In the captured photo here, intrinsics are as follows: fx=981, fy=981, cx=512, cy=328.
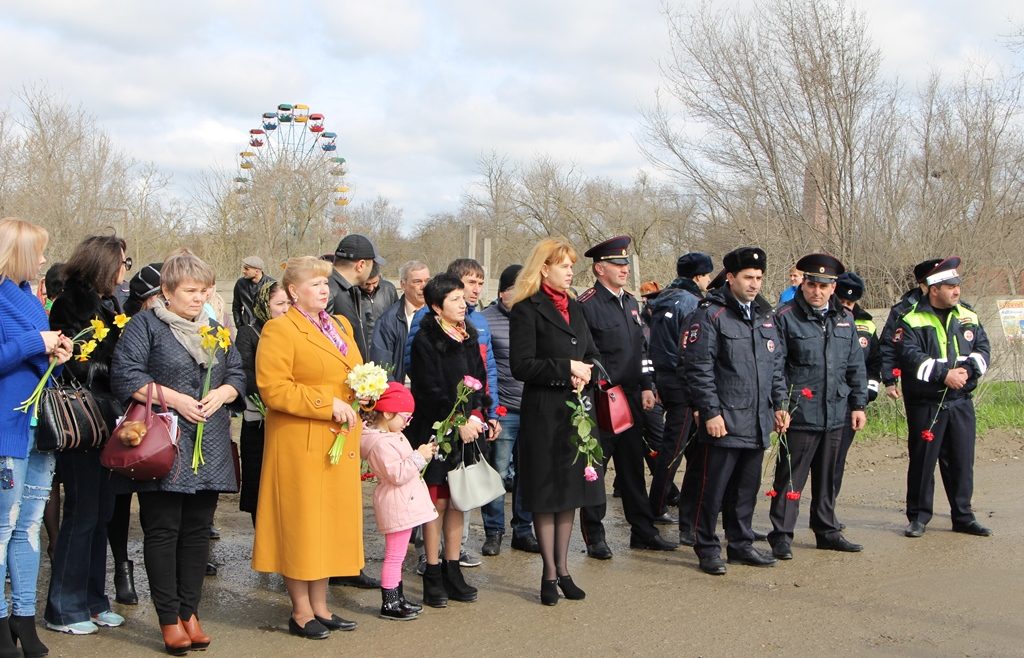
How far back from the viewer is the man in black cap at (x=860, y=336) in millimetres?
7996

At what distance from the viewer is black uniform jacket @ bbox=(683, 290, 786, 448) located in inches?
266

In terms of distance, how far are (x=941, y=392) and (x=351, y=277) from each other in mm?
4708

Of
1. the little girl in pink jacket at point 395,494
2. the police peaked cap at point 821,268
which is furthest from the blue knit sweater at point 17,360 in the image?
the police peaked cap at point 821,268

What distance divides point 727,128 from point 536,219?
21190mm

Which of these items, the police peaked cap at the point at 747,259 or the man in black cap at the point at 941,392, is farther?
the man in black cap at the point at 941,392

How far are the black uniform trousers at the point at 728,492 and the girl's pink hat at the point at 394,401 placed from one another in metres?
2.40

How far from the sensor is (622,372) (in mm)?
7188

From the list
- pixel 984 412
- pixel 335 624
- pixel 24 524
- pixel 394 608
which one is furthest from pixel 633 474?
pixel 984 412

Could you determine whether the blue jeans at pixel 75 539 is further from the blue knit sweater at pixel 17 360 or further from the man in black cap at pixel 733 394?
the man in black cap at pixel 733 394

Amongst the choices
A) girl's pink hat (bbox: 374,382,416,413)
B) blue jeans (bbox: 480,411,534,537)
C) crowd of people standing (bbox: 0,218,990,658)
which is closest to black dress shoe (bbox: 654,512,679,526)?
crowd of people standing (bbox: 0,218,990,658)

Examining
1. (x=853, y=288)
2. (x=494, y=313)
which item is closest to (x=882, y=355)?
(x=853, y=288)

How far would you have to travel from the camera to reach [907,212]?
13305 millimetres

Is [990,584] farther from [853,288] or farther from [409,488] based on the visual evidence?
[409,488]

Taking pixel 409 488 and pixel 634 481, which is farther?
pixel 634 481
